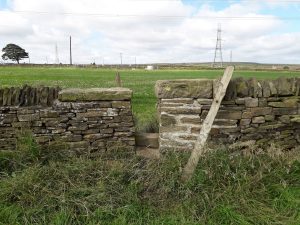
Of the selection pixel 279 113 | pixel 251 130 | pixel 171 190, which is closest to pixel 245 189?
pixel 171 190

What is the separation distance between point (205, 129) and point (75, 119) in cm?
180

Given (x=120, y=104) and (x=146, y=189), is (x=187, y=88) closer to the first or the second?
(x=120, y=104)

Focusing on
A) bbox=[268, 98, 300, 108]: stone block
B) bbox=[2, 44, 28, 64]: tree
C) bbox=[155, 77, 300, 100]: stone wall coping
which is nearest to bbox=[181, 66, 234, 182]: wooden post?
bbox=[155, 77, 300, 100]: stone wall coping

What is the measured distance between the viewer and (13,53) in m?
84.7

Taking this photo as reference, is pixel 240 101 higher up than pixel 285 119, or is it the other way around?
pixel 240 101

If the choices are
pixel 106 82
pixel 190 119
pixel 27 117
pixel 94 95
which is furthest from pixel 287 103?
pixel 106 82

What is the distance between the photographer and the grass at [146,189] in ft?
11.6

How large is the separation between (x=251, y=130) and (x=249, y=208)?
1.53 m

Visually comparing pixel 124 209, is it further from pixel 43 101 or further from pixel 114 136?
pixel 43 101

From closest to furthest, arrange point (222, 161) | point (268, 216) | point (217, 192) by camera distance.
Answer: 1. point (268, 216)
2. point (217, 192)
3. point (222, 161)

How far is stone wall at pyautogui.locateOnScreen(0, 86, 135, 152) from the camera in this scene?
477 centimetres

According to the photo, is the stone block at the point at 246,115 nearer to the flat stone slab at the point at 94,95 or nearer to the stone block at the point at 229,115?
the stone block at the point at 229,115

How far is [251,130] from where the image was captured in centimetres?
491

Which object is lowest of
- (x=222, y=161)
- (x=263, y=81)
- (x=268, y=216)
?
(x=268, y=216)
